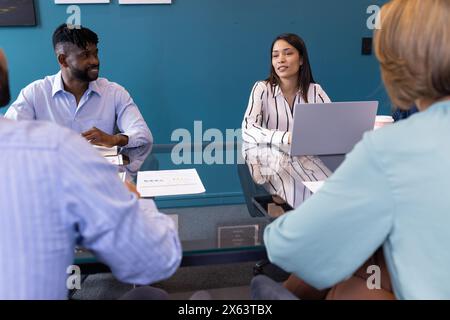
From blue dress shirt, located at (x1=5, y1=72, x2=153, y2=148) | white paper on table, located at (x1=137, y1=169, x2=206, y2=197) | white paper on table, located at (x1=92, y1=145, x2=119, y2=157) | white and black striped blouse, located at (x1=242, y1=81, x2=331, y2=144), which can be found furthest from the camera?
white and black striped blouse, located at (x1=242, y1=81, x2=331, y2=144)

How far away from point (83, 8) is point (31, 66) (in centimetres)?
54

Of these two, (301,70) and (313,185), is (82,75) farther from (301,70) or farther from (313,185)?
(313,185)

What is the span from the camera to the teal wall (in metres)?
2.94

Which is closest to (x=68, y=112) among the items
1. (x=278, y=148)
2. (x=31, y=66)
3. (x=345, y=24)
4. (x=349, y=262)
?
(x=31, y=66)

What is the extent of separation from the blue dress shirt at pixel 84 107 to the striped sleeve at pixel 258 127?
535 millimetres

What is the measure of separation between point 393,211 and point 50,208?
61cm

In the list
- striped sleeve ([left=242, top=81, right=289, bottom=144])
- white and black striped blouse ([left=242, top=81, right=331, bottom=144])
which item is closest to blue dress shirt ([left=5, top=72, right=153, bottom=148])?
striped sleeve ([left=242, top=81, right=289, bottom=144])

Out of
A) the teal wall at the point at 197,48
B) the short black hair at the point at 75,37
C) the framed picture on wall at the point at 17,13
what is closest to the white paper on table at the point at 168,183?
the short black hair at the point at 75,37

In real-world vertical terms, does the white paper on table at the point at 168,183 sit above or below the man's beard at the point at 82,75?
below

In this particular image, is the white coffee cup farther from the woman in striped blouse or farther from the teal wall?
the teal wall

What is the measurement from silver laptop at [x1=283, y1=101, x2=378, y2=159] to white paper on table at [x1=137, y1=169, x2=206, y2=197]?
1.62ft

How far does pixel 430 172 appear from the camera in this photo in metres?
0.76

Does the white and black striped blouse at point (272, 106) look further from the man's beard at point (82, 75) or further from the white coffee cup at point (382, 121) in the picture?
the man's beard at point (82, 75)

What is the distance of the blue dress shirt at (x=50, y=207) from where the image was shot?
27.9 inches
